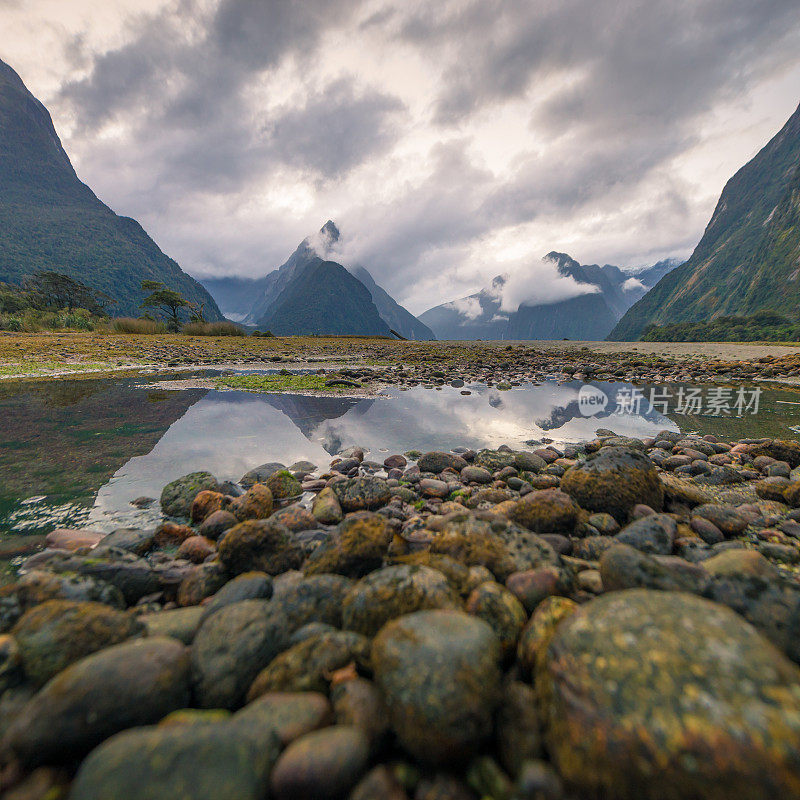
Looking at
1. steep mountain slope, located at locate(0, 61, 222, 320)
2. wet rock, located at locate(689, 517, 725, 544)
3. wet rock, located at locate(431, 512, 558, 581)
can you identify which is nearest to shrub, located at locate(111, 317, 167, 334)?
wet rock, located at locate(431, 512, 558, 581)

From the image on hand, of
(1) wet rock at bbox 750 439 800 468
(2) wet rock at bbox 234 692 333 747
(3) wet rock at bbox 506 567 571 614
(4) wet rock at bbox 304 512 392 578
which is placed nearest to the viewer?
(2) wet rock at bbox 234 692 333 747

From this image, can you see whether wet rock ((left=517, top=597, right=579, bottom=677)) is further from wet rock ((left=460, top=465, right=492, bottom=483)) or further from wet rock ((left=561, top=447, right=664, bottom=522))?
wet rock ((left=460, top=465, right=492, bottom=483))

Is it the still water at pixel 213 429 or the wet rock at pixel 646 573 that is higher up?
the wet rock at pixel 646 573

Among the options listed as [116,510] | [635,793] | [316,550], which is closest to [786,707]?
[635,793]

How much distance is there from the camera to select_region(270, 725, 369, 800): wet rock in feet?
4.85

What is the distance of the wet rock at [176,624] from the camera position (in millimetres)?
2416

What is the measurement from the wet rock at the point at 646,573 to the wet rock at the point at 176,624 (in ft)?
9.69

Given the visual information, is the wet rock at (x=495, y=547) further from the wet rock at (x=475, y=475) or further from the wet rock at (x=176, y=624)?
the wet rock at (x=475, y=475)

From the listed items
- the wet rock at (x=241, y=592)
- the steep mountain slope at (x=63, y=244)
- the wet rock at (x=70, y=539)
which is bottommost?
the wet rock at (x=70, y=539)

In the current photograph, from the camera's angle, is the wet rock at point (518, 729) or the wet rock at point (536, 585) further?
the wet rock at point (536, 585)

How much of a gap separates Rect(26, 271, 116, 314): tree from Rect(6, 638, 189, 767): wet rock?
103 m

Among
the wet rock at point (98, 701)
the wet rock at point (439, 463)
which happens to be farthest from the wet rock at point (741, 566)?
the wet rock at point (439, 463)

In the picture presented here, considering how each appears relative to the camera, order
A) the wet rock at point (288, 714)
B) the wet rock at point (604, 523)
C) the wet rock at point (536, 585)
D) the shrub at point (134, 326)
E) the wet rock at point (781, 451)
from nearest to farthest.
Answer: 1. the wet rock at point (288, 714)
2. the wet rock at point (536, 585)
3. the wet rock at point (604, 523)
4. the wet rock at point (781, 451)
5. the shrub at point (134, 326)

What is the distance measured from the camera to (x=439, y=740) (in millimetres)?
1613
